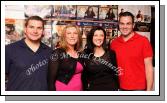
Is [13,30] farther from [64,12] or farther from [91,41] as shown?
[91,41]

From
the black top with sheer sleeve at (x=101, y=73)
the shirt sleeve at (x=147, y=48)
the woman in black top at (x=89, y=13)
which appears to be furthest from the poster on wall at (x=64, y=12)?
the shirt sleeve at (x=147, y=48)

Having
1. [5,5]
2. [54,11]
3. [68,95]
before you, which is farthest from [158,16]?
[5,5]

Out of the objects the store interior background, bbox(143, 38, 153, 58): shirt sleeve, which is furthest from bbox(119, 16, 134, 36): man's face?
bbox(143, 38, 153, 58): shirt sleeve

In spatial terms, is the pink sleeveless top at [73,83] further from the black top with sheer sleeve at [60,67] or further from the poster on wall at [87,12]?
the poster on wall at [87,12]

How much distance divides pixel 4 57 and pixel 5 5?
0.40 m

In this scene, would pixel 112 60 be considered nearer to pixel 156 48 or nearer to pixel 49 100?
pixel 156 48

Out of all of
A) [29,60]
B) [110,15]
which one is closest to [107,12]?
[110,15]

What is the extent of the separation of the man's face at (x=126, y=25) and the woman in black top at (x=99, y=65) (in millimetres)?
151

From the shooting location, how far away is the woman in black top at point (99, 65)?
1833 millimetres

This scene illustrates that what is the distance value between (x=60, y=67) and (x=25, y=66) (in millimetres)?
267

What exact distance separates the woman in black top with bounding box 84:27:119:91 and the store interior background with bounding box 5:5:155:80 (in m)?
0.06

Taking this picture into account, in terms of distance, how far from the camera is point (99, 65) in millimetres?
1832

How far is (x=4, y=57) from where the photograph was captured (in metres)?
1.85

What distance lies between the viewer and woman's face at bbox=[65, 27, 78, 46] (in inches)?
72.3
